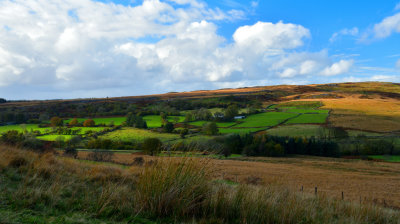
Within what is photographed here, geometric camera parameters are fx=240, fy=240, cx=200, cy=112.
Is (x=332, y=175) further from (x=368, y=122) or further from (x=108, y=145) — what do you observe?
(x=368, y=122)

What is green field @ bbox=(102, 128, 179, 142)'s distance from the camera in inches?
2443

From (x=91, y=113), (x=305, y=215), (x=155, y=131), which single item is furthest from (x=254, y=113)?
(x=305, y=215)

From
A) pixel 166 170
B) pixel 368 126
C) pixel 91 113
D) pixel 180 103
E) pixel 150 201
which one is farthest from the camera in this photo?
pixel 180 103

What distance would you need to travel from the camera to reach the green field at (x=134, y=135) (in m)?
62.1

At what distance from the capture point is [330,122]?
256 feet

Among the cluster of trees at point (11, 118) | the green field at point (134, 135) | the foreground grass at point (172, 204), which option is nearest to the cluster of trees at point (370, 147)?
the green field at point (134, 135)

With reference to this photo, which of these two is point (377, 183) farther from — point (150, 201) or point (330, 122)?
point (330, 122)

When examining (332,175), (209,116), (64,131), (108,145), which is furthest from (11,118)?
(332,175)

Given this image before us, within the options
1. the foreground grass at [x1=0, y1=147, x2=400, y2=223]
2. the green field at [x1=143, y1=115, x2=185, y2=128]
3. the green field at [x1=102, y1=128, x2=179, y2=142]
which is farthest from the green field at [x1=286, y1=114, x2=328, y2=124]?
the foreground grass at [x1=0, y1=147, x2=400, y2=223]

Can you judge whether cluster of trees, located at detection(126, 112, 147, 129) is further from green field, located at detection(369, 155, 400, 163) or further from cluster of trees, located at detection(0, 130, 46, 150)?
green field, located at detection(369, 155, 400, 163)

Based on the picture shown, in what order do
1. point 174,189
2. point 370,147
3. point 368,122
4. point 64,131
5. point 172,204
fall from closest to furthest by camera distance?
1. point 172,204
2. point 174,189
3. point 370,147
4. point 64,131
5. point 368,122

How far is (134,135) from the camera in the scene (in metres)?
65.2

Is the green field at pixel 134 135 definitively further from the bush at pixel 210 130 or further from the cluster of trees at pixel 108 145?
the bush at pixel 210 130

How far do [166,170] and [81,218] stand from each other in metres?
1.68
